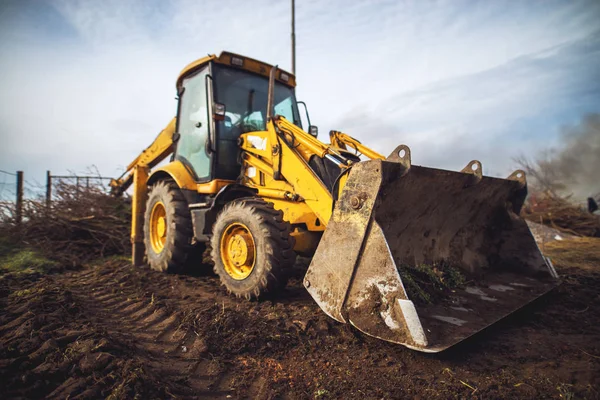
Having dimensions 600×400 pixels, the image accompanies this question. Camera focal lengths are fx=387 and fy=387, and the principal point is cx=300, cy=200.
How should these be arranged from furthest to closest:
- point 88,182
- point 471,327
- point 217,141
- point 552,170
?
1. point 552,170
2. point 88,182
3. point 217,141
4. point 471,327

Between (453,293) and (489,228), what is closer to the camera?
(453,293)

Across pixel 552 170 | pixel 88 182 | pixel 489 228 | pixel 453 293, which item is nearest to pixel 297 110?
pixel 489 228

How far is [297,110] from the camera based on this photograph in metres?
5.84

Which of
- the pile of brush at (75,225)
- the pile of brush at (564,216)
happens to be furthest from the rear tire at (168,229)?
the pile of brush at (564,216)

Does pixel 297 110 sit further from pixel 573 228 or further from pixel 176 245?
pixel 573 228

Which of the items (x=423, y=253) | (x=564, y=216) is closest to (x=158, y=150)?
(x=423, y=253)

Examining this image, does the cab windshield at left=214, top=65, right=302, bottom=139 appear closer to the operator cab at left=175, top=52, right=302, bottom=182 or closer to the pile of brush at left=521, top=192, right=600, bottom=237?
the operator cab at left=175, top=52, right=302, bottom=182

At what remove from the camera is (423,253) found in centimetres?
371

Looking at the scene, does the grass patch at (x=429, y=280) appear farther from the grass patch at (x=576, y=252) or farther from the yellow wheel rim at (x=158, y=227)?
the yellow wheel rim at (x=158, y=227)

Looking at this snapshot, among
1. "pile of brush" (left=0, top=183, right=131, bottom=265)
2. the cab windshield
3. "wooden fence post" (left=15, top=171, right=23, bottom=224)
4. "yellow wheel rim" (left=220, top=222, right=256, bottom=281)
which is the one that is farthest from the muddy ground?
"wooden fence post" (left=15, top=171, right=23, bottom=224)

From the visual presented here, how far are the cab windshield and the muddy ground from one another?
2365 mm

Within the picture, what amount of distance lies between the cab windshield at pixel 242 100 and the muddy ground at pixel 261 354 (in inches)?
93.1

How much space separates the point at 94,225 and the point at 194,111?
3.62 m

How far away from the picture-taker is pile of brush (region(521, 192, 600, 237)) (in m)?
9.43
